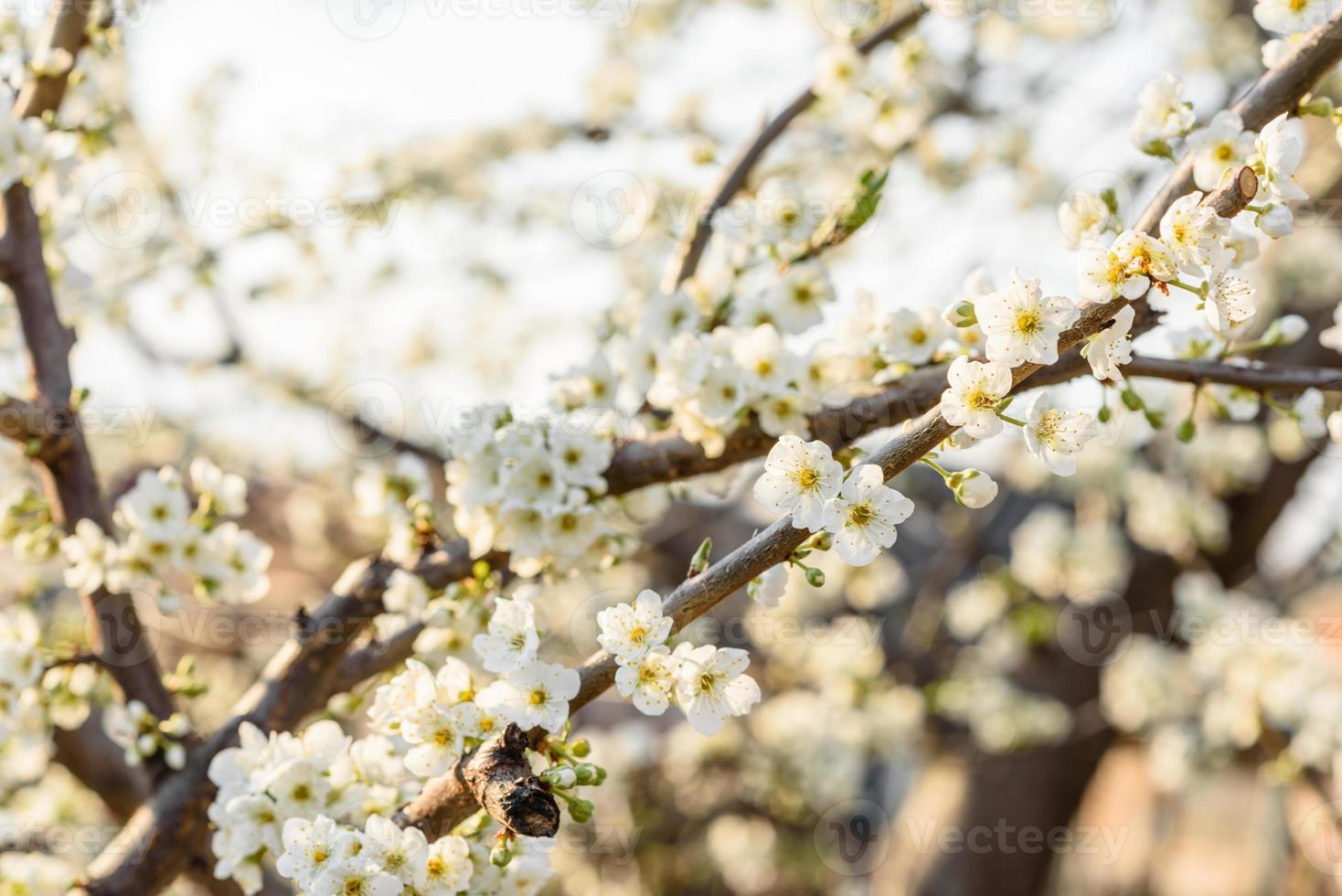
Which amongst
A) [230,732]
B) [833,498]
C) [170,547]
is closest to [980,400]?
[833,498]

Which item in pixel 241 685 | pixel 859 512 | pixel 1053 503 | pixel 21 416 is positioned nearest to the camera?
pixel 859 512

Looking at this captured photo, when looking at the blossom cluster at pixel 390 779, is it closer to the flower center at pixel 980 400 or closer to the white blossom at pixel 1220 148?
the flower center at pixel 980 400

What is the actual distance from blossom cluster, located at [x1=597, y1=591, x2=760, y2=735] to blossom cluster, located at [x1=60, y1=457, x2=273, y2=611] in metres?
1.32

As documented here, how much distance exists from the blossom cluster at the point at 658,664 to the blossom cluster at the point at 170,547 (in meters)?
1.32

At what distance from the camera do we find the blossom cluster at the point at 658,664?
128 cm

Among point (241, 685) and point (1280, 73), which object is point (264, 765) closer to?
point (1280, 73)

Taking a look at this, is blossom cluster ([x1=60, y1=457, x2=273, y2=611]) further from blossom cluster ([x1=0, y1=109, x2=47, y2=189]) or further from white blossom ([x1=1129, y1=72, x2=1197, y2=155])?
white blossom ([x1=1129, y1=72, x2=1197, y2=155])

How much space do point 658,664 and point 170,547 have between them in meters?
1.41

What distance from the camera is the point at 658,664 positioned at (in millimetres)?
1294

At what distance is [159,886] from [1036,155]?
4.66 metres

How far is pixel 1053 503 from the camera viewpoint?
5367mm

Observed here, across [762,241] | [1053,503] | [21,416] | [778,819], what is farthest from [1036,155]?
[21,416]

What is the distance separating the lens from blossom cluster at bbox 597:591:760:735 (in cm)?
128

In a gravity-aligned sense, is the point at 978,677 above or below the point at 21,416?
below
